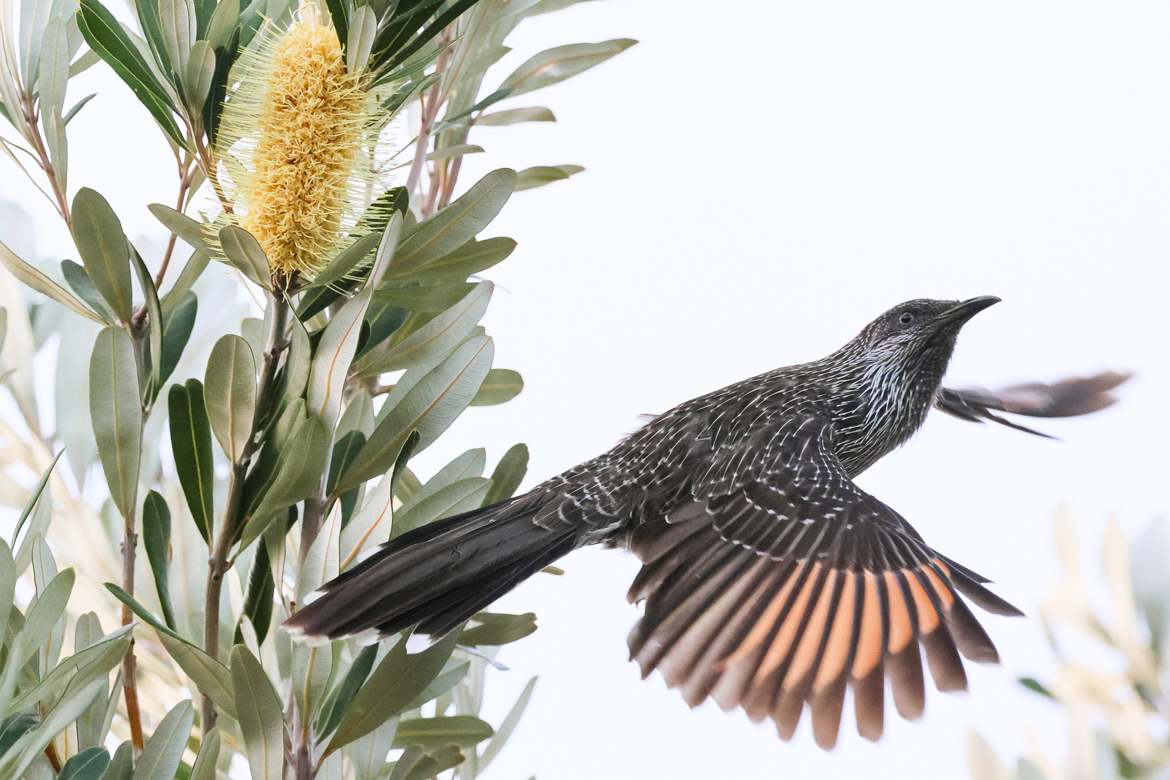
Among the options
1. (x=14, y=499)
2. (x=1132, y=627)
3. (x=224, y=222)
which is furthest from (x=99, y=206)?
(x=1132, y=627)

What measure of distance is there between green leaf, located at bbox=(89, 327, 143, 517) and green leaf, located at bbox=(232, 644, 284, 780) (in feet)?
0.48

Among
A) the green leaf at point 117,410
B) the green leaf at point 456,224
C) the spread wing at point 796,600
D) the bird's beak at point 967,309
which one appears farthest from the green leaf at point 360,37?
the bird's beak at point 967,309

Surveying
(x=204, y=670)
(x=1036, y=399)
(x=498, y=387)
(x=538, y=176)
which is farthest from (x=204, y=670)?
(x=1036, y=399)

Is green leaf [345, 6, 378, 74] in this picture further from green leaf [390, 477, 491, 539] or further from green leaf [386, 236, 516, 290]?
green leaf [390, 477, 491, 539]

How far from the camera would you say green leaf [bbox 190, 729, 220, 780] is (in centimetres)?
54

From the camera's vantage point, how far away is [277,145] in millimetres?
538

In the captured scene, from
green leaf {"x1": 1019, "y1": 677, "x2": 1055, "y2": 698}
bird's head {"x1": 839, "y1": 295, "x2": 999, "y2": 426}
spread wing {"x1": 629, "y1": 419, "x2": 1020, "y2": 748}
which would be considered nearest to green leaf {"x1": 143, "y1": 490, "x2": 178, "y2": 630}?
spread wing {"x1": 629, "y1": 419, "x2": 1020, "y2": 748}

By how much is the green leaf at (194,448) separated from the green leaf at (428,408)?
0.08m

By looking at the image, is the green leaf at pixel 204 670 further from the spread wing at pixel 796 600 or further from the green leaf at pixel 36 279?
the spread wing at pixel 796 600

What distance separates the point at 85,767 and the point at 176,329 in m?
0.27

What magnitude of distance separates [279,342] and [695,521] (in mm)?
566

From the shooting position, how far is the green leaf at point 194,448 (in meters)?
0.61

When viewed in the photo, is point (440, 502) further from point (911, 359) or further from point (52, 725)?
point (911, 359)

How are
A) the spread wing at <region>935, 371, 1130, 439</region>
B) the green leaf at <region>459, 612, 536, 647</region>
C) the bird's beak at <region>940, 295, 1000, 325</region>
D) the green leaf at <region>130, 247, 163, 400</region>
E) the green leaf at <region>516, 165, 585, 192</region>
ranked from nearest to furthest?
1. the green leaf at <region>130, 247, 163, 400</region>
2. the green leaf at <region>459, 612, 536, 647</region>
3. the green leaf at <region>516, 165, 585, 192</region>
4. the bird's beak at <region>940, 295, 1000, 325</region>
5. the spread wing at <region>935, 371, 1130, 439</region>
